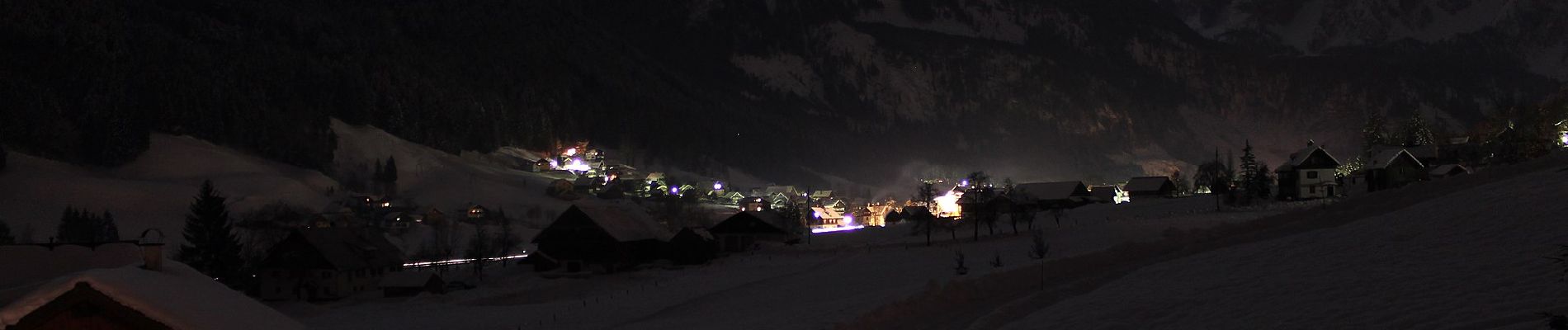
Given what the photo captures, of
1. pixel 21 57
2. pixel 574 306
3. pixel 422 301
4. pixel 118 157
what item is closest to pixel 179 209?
pixel 118 157

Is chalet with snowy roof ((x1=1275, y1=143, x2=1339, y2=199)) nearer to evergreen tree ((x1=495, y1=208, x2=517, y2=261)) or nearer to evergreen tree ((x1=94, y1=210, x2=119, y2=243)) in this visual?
evergreen tree ((x1=495, y1=208, x2=517, y2=261))

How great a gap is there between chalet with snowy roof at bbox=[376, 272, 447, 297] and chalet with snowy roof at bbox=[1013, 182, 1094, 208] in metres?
77.6

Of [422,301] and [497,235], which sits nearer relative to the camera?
[422,301]

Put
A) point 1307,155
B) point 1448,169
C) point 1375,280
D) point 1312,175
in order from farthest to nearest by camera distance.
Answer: point 1448,169, point 1312,175, point 1307,155, point 1375,280

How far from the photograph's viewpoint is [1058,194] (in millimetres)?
130500

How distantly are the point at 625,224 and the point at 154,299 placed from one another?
64.9m

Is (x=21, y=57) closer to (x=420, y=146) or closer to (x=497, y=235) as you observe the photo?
(x=420, y=146)

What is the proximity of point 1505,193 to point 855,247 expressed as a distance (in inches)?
1846

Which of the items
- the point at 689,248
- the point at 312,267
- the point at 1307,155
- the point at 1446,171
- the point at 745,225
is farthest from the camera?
the point at 745,225

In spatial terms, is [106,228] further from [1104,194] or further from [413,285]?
[1104,194]

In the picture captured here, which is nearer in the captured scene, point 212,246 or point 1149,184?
point 212,246

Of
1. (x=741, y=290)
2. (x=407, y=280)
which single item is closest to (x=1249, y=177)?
(x=741, y=290)

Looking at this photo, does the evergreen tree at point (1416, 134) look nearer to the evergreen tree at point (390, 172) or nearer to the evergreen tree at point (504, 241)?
the evergreen tree at point (504, 241)

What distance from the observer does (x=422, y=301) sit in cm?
5816
